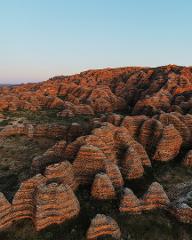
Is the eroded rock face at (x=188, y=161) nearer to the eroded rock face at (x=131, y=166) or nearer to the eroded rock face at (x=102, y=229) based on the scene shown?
the eroded rock face at (x=131, y=166)

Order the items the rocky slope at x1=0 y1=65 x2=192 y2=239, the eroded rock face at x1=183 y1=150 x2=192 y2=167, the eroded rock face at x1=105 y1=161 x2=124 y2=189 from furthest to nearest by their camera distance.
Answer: the eroded rock face at x1=183 y1=150 x2=192 y2=167
the eroded rock face at x1=105 y1=161 x2=124 y2=189
the rocky slope at x1=0 y1=65 x2=192 y2=239

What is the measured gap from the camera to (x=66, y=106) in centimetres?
6912

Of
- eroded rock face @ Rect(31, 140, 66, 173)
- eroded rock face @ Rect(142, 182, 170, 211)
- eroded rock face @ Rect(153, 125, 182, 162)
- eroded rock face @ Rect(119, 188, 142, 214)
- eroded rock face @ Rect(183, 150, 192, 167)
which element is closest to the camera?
eroded rock face @ Rect(119, 188, 142, 214)

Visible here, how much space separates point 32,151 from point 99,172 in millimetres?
16239

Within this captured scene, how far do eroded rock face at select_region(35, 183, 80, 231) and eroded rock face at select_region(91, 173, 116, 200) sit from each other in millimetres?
3555

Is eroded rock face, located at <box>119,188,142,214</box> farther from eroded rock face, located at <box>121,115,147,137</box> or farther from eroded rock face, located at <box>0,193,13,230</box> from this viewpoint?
eroded rock face, located at <box>121,115,147,137</box>

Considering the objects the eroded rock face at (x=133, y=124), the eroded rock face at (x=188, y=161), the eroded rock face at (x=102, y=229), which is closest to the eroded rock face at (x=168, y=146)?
the eroded rock face at (x=188, y=161)

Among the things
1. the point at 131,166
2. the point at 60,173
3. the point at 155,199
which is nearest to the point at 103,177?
the point at 60,173

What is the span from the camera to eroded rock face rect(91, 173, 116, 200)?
960 inches

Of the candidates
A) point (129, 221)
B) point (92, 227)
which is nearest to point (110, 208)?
point (129, 221)

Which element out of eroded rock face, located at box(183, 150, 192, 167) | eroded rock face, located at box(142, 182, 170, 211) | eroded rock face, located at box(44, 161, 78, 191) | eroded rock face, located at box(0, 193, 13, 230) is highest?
eroded rock face, located at box(44, 161, 78, 191)

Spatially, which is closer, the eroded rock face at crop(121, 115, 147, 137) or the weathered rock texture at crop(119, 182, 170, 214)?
the weathered rock texture at crop(119, 182, 170, 214)

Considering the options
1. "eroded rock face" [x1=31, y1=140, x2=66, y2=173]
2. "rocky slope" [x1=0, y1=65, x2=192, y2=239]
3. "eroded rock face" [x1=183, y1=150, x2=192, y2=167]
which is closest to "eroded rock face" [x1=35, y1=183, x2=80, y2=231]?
"rocky slope" [x1=0, y1=65, x2=192, y2=239]

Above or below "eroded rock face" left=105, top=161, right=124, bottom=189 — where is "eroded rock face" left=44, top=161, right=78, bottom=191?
above
